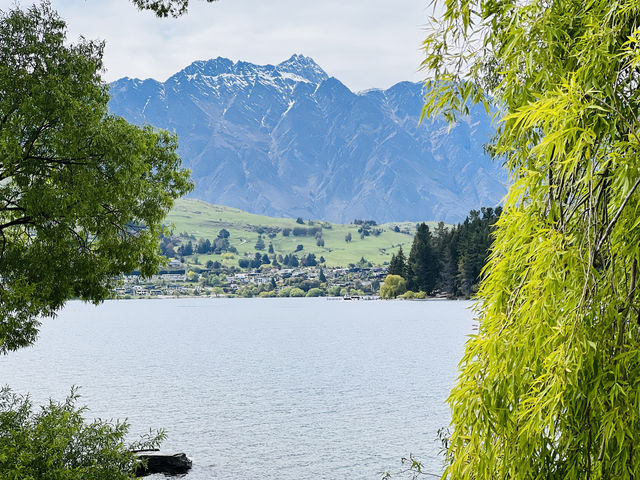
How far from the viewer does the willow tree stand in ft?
14.9

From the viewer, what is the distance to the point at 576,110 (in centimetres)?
446

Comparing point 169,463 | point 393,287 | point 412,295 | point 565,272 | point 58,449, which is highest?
point 565,272

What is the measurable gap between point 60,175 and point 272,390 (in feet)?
121

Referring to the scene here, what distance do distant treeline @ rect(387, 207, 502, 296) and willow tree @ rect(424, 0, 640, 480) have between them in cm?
11915

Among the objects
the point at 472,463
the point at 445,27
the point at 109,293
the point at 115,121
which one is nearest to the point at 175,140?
the point at 115,121

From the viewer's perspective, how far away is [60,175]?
13.6m

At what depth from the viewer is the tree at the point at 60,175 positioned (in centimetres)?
1331

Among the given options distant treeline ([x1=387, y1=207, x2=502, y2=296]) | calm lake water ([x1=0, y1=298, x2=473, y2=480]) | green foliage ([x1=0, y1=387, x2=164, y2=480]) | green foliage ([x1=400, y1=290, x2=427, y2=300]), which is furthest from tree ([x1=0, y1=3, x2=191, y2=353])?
green foliage ([x1=400, y1=290, x2=427, y2=300])

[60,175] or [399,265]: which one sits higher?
[60,175]

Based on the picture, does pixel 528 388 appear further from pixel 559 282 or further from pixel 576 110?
pixel 576 110

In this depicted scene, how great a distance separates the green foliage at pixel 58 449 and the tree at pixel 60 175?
200 cm

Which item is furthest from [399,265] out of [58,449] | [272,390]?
[58,449]

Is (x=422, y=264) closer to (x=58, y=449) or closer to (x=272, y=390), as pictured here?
(x=272, y=390)

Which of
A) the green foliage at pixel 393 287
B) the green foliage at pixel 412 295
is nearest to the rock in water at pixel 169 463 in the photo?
the green foliage at pixel 412 295
